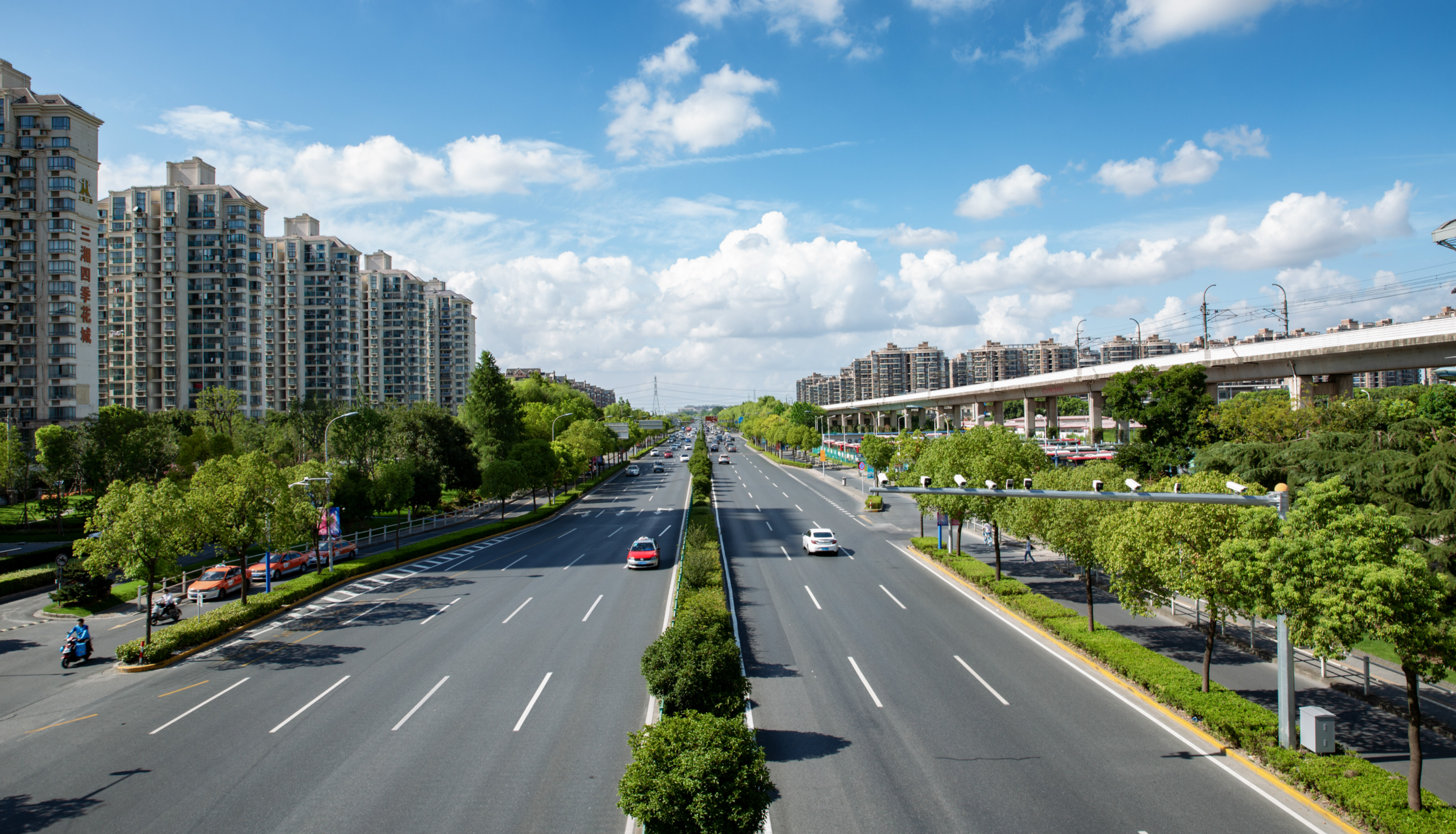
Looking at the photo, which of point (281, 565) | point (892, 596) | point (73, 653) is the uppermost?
point (281, 565)

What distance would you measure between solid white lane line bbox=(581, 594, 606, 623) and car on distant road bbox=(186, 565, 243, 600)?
14767mm

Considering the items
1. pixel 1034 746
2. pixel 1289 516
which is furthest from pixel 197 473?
pixel 1289 516

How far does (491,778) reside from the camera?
41.0ft

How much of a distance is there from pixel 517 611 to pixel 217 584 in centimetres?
1448

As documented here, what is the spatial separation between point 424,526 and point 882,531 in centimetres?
3023

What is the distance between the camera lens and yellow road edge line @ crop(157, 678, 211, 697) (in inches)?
695

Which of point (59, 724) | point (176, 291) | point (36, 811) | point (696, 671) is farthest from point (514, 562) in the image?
point (176, 291)

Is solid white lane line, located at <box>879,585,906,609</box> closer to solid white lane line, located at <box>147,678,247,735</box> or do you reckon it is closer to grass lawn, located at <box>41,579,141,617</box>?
solid white lane line, located at <box>147,678,247,735</box>

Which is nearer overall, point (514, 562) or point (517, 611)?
point (517, 611)

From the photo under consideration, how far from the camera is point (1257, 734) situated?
1324 centimetres

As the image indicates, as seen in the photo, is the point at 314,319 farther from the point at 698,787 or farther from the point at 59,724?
the point at 698,787

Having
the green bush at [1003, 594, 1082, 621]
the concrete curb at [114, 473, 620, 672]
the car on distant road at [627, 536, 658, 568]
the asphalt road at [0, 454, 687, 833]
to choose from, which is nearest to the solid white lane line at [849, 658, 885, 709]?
the asphalt road at [0, 454, 687, 833]

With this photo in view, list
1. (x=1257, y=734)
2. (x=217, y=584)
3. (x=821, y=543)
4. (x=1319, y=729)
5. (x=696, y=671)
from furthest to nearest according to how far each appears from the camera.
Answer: (x=821, y=543) < (x=217, y=584) < (x=1257, y=734) < (x=696, y=671) < (x=1319, y=729)

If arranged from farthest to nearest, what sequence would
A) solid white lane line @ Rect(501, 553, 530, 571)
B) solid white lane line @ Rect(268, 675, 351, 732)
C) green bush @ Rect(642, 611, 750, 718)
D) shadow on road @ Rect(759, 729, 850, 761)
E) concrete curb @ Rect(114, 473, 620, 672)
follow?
solid white lane line @ Rect(501, 553, 530, 571) < concrete curb @ Rect(114, 473, 620, 672) < solid white lane line @ Rect(268, 675, 351, 732) < shadow on road @ Rect(759, 729, 850, 761) < green bush @ Rect(642, 611, 750, 718)
